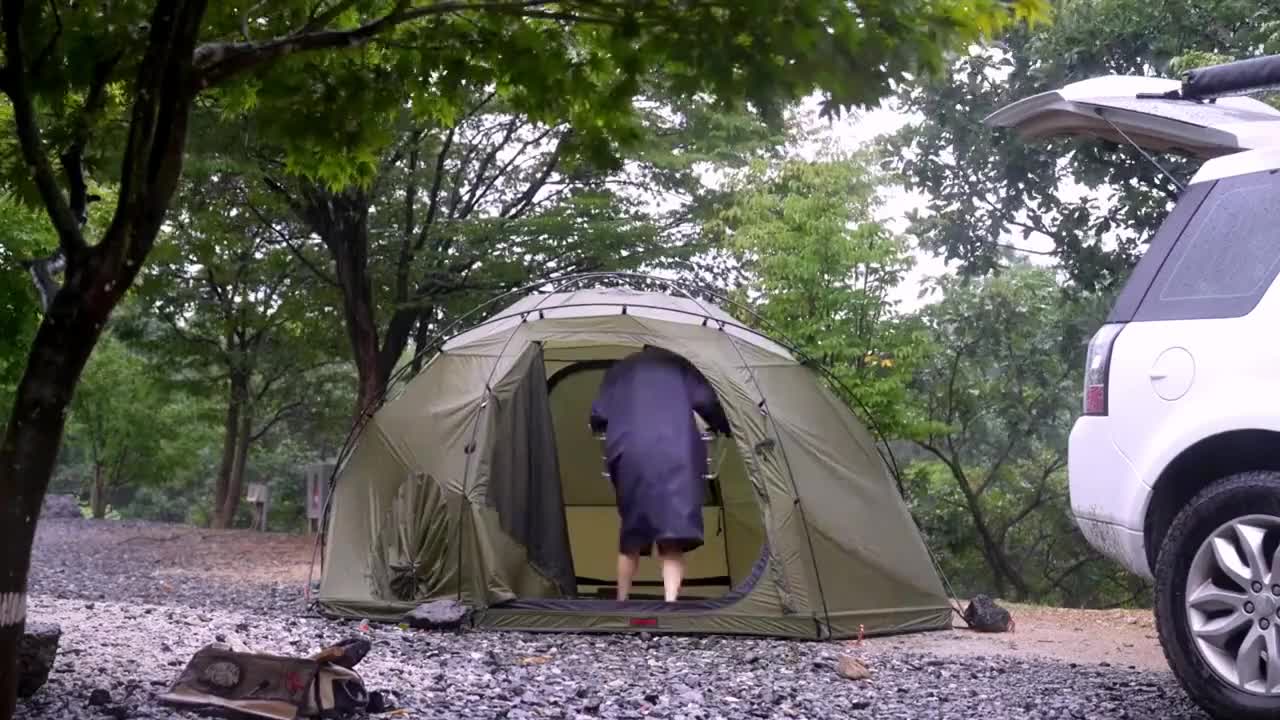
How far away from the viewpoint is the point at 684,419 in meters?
7.65

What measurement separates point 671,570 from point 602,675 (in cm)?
165

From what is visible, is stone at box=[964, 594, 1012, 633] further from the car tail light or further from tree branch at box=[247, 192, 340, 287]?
tree branch at box=[247, 192, 340, 287]

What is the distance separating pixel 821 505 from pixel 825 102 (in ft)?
14.1

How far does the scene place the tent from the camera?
723 cm

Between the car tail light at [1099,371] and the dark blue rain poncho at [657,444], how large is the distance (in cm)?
301

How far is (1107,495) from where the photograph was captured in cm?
480

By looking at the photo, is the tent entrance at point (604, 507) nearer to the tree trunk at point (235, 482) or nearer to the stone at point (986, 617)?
the stone at point (986, 617)

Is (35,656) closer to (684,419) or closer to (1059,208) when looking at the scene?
(684,419)

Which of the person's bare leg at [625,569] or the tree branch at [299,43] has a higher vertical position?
the tree branch at [299,43]

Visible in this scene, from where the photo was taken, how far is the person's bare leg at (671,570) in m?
7.39

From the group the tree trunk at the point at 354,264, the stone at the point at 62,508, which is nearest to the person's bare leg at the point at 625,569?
the tree trunk at the point at 354,264

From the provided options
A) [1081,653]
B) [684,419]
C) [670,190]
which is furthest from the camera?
[670,190]

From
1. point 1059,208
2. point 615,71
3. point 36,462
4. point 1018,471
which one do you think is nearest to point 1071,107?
point 615,71

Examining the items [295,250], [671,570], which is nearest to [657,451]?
[671,570]
